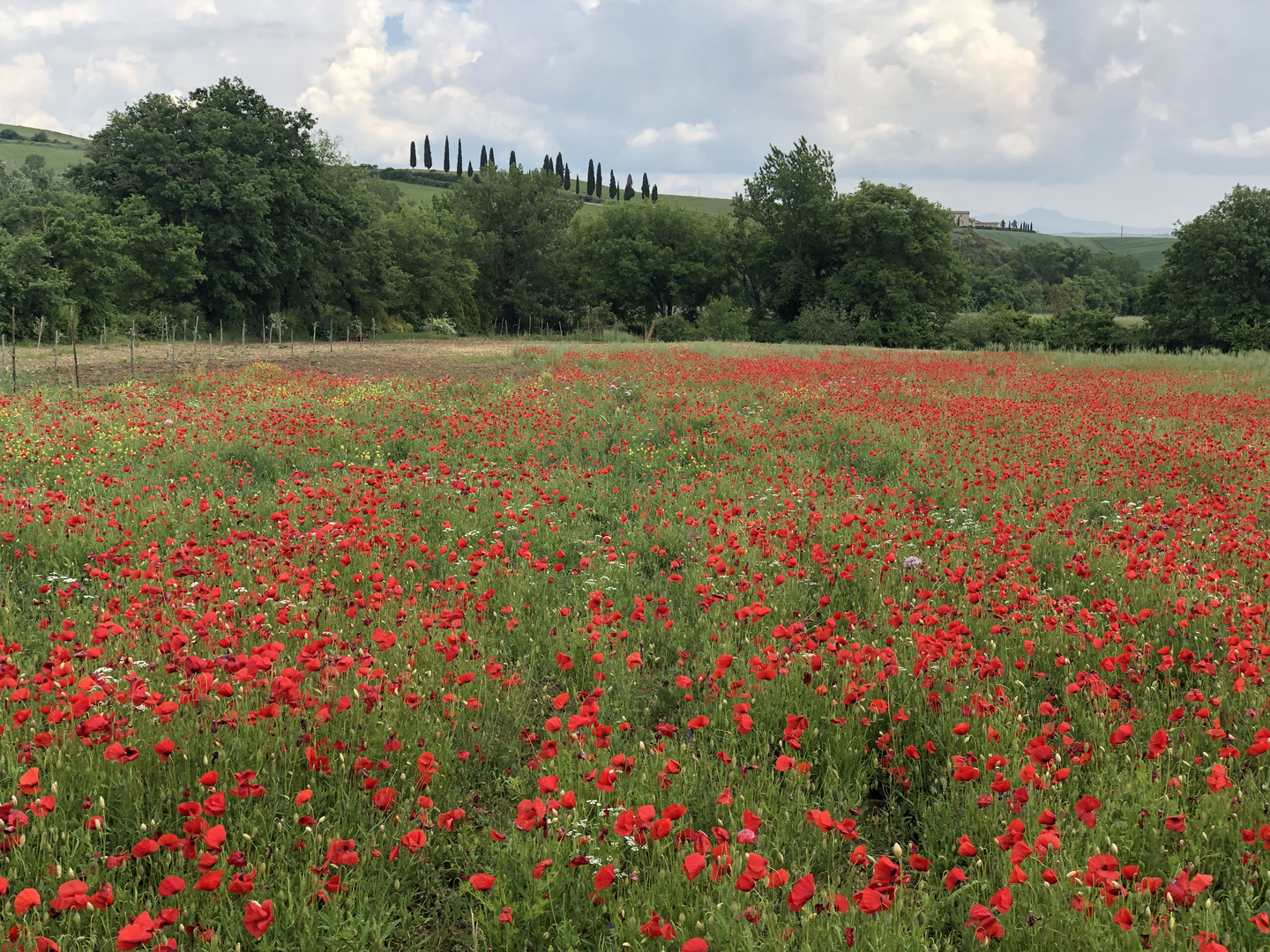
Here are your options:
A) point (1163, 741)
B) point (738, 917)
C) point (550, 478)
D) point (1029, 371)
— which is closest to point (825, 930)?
point (738, 917)

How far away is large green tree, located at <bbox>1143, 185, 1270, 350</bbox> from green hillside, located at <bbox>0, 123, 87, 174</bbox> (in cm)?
13339

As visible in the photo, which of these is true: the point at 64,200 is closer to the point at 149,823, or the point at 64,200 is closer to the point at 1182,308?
the point at 149,823

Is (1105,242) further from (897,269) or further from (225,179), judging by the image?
(225,179)

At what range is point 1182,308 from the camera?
Result: 45.0m

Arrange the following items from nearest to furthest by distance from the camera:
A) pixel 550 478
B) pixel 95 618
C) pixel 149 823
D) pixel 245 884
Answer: pixel 245 884 → pixel 149 823 → pixel 95 618 → pixel 550 478

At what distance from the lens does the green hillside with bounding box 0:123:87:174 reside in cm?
11750

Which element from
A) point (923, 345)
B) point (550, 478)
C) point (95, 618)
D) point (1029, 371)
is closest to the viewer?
point (95, 618)

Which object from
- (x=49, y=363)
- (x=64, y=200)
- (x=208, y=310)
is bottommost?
(x=49, y=363)

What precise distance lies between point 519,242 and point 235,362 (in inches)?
1749

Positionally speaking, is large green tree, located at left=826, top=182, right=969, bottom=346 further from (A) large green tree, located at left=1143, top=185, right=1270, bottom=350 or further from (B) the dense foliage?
(A) large green tree, located at left=1143, top=185, right=1270, bottom=350

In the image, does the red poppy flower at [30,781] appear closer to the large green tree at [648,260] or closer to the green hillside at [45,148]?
the large green tree at [648,260]

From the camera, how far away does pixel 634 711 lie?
4.27 m

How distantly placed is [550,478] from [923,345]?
5167 centimetres

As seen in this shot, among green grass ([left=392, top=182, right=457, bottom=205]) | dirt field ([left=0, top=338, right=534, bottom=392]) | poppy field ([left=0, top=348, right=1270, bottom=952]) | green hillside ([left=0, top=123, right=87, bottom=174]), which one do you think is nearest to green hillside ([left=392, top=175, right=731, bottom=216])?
green grass ([left=392, top=182, right=457, bottom=205])
